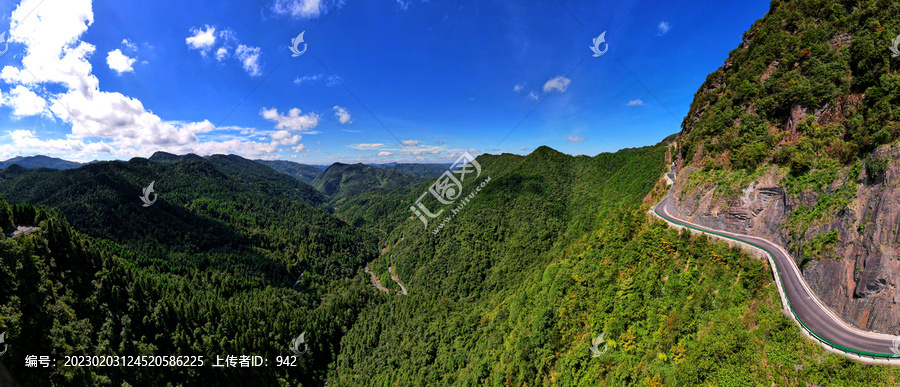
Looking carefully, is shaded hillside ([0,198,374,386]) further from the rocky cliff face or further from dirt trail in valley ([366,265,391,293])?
the rocky cliff face

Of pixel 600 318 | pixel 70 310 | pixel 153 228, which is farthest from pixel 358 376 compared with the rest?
pixel 153 228

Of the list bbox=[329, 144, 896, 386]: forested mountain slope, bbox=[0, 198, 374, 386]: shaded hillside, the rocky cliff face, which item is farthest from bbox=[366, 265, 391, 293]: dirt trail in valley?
the rocky cliff face

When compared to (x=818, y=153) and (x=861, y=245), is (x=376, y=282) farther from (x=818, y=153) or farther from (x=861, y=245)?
(x=861, y=245)

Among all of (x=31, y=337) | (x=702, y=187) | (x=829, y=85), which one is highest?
(x=829, y=85)

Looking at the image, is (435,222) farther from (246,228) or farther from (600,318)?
(600,318)

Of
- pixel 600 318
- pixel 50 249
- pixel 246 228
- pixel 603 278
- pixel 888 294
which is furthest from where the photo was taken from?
pixel 246 228

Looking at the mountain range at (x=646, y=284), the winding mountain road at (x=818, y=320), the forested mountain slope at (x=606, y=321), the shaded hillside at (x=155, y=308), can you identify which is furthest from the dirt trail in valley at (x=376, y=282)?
the winding mountain road at (x=818, y=320)

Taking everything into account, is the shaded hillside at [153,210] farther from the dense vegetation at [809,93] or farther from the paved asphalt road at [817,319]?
the dense vegetation at [809,93]
